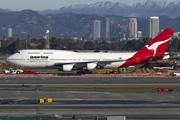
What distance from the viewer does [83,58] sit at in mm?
61000

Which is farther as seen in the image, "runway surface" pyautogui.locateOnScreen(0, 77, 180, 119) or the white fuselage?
the white fuselage

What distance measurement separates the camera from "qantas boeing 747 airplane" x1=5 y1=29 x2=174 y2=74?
5959 cm

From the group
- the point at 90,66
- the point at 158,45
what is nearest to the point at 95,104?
the point at 90,66

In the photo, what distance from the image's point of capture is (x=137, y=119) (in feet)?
77.0

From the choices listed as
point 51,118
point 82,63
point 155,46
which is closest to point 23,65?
point 82,63

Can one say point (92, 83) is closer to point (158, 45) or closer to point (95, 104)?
point (95, 104)

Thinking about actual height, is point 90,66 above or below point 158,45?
below

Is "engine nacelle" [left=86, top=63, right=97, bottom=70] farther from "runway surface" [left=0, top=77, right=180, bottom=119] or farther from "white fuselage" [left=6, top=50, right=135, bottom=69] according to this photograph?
"runway surface" [left=0, top=77, right=180, bottom=119]

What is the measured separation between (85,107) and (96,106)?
3.97ft

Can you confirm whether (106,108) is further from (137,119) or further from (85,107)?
(137,119)

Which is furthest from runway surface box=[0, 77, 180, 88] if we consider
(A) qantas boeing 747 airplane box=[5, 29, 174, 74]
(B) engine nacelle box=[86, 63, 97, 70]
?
(A) qantas boeing 747 airplane box=[5, 29, 174, 74]

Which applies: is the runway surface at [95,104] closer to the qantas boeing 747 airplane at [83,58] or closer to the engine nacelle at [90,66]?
the engine nacelle at [90,66]

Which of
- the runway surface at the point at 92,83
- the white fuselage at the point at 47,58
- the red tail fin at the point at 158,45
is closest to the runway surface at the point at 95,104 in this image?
the runway surface at the point at 92,83

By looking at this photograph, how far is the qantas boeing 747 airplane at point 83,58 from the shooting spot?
59.6 meters
